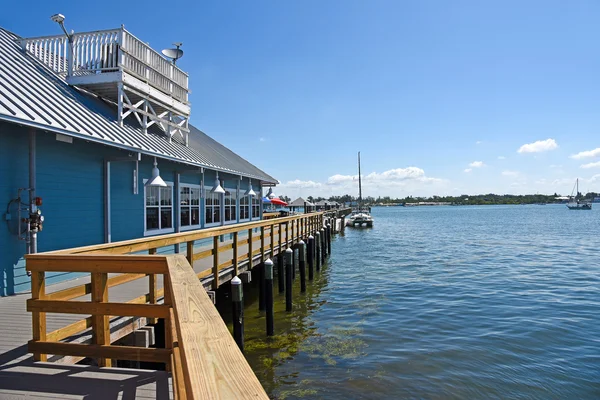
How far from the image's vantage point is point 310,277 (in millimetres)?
16281

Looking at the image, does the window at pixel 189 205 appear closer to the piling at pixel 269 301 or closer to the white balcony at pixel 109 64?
the white balcony at pixel 109 64

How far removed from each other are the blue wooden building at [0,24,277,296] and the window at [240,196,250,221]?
435cm

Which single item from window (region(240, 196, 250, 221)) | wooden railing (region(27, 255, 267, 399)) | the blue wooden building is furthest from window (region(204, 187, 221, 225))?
wooden railing (region(27, 255, 267, 399))

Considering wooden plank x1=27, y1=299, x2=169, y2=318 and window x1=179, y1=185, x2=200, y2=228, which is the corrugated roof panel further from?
wooden plank x1=27, y1=299, x2=169, y2=318

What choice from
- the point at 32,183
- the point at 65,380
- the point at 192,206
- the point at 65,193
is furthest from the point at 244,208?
the point at 65,380

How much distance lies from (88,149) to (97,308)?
586 centimetres

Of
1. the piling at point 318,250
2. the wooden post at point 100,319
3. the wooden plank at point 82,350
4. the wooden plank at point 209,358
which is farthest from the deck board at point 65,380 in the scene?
the piling at point 318,250

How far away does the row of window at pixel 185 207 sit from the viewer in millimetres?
11873

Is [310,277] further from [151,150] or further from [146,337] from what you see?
[146,337]

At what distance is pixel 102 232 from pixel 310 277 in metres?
8.63

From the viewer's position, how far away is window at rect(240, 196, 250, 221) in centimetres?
1991

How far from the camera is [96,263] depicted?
432 cm

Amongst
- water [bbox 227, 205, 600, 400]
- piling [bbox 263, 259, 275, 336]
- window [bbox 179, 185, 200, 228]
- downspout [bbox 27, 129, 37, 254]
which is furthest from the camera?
window [bbox 179, 185, 200, 228]

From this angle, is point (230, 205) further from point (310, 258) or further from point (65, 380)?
point (65, 380)
